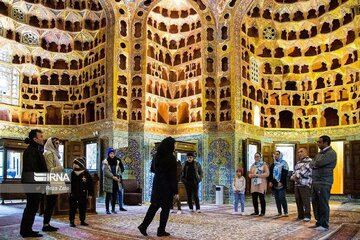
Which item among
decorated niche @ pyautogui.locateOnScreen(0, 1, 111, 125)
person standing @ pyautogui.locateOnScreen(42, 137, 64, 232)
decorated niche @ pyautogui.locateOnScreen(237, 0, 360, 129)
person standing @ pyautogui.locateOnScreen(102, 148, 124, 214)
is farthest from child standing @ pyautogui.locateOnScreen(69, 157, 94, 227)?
decorated niche @ pyautogui.locateOnScreen(237, 0, 360, 129)

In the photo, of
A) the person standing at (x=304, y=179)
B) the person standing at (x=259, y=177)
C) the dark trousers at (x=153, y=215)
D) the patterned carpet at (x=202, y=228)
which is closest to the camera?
the dark trousers at (x=153, y=215)

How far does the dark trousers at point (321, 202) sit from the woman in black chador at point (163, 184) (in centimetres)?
311

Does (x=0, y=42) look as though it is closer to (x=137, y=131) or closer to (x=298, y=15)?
(x=137, y=131)

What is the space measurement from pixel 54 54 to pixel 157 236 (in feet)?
49.2

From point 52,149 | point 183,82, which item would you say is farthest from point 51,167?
point 183,82

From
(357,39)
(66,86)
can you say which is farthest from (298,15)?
(66,86)

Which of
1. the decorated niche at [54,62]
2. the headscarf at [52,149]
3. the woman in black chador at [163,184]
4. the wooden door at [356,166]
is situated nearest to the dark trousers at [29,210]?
the headscarf at [52,149]

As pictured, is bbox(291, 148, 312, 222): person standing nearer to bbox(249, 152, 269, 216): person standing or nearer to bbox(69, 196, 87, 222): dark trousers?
bbox(249, 152, 269, 216): person standing

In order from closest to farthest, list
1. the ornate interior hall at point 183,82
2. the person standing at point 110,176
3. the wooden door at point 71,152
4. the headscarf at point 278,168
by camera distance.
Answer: the headscarf at point 278,168, the person standing at point 110,176, the ornate interior hall at point 183,82, the wooden door at point 71,152

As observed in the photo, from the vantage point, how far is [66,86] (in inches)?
798

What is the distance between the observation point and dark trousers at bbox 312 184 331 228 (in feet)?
26.9

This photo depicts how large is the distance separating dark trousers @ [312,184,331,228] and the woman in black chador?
10.2ft

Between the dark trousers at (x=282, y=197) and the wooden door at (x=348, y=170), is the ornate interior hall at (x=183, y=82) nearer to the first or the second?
the wooden door at (x=348, y=170)

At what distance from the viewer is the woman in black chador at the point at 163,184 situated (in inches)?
283
